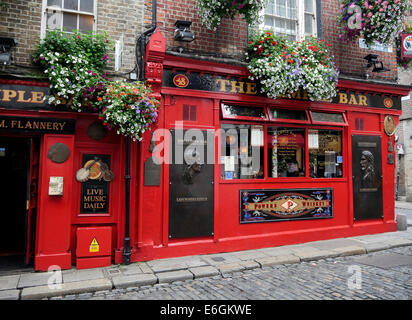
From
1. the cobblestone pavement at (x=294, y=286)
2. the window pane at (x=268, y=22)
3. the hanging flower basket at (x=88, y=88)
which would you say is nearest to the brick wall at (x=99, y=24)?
the hanging flower basket at (x=88, y=88)

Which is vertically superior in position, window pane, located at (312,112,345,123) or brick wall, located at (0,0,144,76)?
brick wall, located at (0,0,144,76)

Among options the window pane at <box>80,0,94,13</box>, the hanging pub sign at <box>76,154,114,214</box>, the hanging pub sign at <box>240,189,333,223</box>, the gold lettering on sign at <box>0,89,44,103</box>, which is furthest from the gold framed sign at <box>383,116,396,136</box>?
the gold lettering on sign at <box>0,89,44,103</box>

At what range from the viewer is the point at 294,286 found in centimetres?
508

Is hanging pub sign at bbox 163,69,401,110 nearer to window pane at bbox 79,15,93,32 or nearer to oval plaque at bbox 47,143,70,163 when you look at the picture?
window pane at bbox 79,15,93,32

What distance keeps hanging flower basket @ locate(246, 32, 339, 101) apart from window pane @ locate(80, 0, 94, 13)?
3.70 m

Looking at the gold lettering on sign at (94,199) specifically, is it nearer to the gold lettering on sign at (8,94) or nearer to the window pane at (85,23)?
the gold lettering on sign at (8,94)

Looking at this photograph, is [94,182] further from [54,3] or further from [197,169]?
[54,3]

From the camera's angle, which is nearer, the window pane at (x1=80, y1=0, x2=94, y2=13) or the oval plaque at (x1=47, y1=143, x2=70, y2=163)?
the oval plaque at (x1=47, y1=143, x2=70, y2=163)

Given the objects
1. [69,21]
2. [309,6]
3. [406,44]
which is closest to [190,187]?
[69,21]

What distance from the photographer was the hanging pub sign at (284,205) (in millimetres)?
7418

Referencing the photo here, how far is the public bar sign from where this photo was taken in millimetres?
5719

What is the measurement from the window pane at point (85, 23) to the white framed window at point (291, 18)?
171 inches
